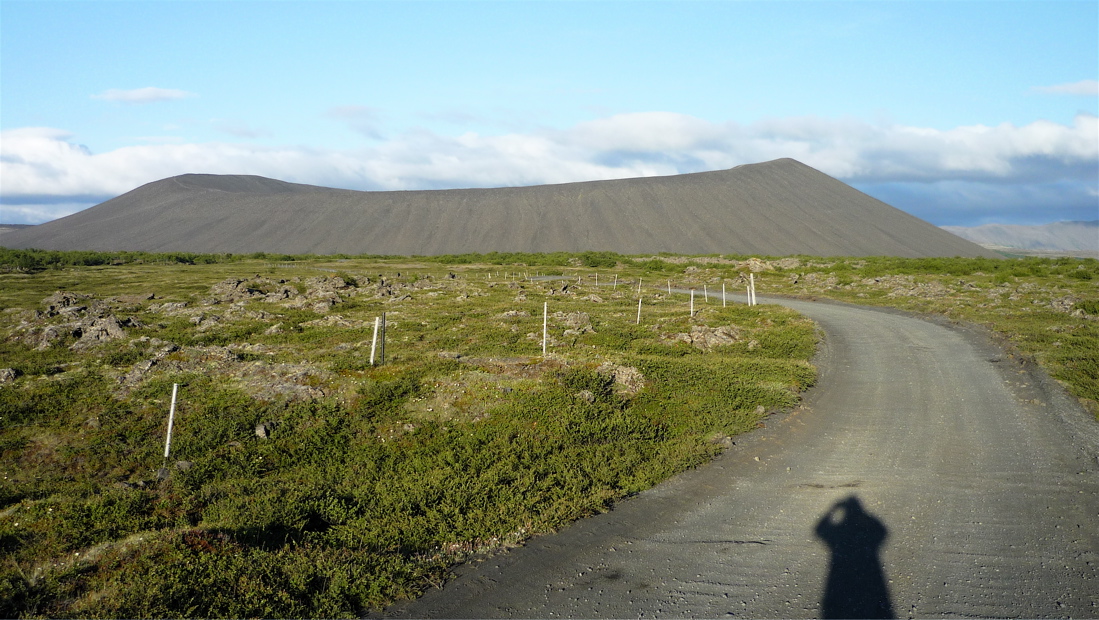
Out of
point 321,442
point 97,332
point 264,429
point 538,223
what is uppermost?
point 538,223

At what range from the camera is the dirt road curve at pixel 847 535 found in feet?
26.6

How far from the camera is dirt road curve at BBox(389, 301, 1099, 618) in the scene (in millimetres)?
8094

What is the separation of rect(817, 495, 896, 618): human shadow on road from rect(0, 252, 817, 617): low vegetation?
11.1 ft

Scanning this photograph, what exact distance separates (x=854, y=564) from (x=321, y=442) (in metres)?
11.4

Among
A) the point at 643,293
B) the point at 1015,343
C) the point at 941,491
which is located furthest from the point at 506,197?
the point at 941,491

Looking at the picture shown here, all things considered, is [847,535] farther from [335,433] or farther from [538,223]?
[538,223]

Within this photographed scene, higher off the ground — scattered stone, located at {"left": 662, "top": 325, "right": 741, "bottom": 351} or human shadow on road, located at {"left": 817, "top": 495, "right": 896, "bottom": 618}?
scattered stone, located at {"left": 662, "top": 325, "right": 741, "bottom": 351}

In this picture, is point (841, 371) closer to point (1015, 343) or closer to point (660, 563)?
point (1015, 343)

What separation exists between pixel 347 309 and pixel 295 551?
28938 millimetres

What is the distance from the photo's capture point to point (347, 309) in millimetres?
36688

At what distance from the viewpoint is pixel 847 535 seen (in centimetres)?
986

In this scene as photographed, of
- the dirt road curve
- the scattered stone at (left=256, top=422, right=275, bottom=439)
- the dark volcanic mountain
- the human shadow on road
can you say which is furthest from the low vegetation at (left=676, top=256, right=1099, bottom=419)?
the dark volcanic mountain

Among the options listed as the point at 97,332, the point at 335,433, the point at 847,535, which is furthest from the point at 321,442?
the point at 97,332

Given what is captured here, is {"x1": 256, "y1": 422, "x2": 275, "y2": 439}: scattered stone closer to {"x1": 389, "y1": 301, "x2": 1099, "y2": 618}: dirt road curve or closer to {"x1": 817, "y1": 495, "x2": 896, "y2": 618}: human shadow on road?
{"x1": 389, "y1": 301, "x2": 1099, "y2": 618}: dirt road curve
